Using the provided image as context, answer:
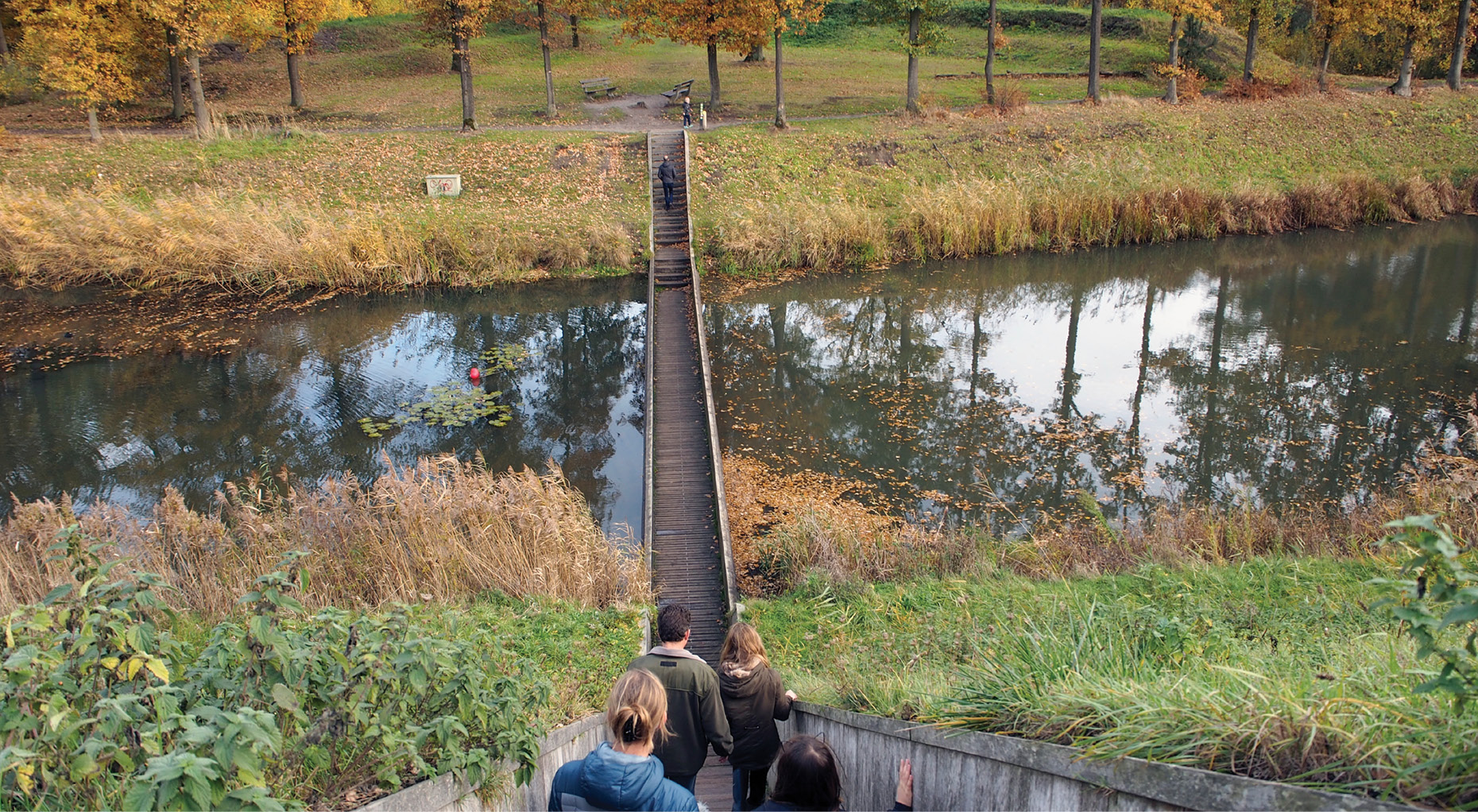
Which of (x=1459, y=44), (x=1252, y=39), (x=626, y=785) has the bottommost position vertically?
(x=626, y=785)

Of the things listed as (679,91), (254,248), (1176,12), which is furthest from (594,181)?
(1176,12)

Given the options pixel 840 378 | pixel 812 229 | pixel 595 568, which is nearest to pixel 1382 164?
pixel 812 229

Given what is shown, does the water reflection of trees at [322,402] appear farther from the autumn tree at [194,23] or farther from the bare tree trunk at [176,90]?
the bare tree trunk at [176,90]

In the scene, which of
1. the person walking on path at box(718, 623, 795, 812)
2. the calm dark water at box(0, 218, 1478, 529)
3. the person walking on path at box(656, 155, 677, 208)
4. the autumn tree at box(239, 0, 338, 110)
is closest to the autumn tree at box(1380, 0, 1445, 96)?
the calm dark water at box(0, 218, 1478, 529)

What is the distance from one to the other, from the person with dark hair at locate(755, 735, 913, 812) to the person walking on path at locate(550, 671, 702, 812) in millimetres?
415

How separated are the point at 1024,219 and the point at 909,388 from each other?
998 cm

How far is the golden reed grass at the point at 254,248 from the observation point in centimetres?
2128

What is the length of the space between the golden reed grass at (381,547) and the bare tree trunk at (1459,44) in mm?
36758

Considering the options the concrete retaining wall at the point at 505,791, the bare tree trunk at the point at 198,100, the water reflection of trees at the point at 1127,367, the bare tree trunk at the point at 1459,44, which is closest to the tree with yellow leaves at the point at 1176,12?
the water reflection of trees at the point at 1127,367

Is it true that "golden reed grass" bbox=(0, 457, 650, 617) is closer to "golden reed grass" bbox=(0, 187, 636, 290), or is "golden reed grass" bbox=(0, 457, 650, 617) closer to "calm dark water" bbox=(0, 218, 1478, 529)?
"calm dark water" bbox=(0, 218, 1478, 529)

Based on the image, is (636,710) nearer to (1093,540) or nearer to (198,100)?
(1093,540)

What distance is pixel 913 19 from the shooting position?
93.4 feet

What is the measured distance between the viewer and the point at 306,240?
21.3 meters

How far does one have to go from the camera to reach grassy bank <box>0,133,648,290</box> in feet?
70.1
